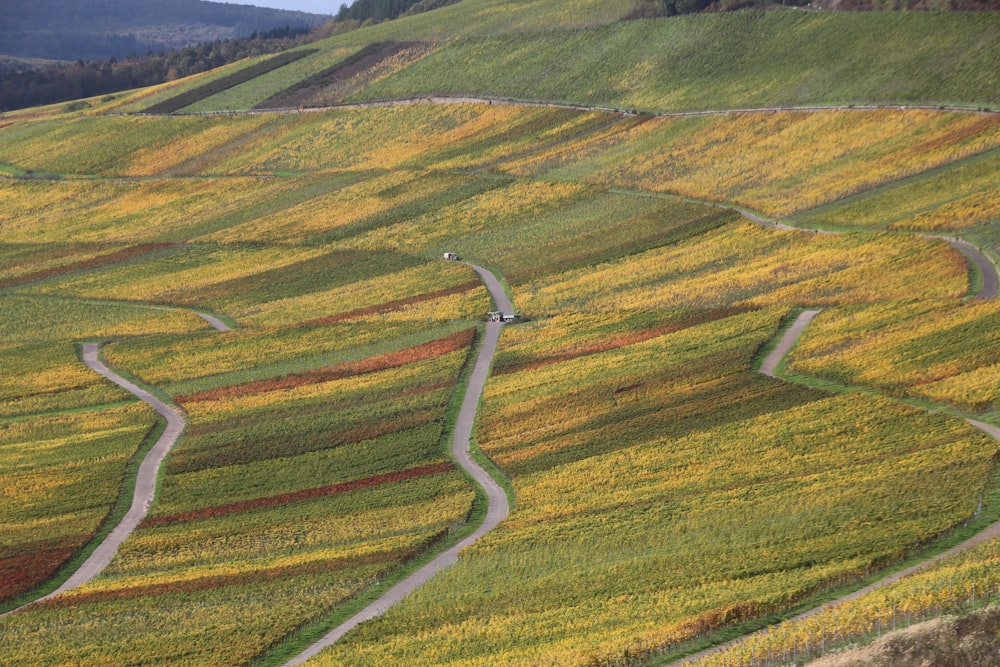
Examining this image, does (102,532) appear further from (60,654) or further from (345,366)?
(345,366)

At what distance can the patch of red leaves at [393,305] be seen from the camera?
342 ft

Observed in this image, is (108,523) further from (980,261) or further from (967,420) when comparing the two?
(980,261)

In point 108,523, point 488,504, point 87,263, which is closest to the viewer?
point 488,504

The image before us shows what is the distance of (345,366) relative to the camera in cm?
9012

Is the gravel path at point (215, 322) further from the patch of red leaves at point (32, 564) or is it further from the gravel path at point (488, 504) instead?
the patch of red leaves at point (32, 564)

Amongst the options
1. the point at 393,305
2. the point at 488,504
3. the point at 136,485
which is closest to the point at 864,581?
the point at 488,504

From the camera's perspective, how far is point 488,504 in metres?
64.7

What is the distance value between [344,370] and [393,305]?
1765 centimetres

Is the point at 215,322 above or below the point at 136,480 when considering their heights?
above

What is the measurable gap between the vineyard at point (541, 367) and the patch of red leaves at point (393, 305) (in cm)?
73

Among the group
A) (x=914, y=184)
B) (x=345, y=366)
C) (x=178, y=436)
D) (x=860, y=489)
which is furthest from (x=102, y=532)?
(x=914, y=184)

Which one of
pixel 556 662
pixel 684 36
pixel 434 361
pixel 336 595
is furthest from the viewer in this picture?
pixel 684 36

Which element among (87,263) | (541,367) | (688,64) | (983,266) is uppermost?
(688,64)

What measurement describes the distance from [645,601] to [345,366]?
145ft
